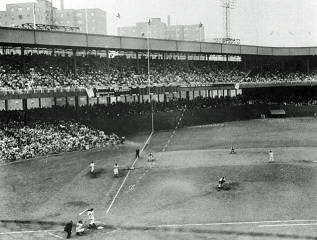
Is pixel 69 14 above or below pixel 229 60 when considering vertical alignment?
above

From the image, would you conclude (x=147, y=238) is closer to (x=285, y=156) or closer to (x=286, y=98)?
(x=285, y=156)

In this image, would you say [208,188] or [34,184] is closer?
[208,188]

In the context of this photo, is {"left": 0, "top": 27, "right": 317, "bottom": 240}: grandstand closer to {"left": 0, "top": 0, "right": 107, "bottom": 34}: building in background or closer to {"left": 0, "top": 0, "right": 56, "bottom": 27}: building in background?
{"left": 0, "top": 0, "right": 56, "bottom": 27}: building in background

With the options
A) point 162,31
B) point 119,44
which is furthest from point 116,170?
point 162,31

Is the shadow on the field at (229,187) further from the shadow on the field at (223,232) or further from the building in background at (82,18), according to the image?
the building in background at (82,18)

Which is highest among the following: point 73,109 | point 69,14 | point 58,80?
point 69,14

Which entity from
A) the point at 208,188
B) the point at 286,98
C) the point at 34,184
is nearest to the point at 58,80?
the point at 34,184

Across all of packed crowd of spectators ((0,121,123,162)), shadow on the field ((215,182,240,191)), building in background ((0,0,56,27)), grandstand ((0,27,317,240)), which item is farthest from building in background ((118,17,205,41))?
shadow on the field ((215,182,240,191))

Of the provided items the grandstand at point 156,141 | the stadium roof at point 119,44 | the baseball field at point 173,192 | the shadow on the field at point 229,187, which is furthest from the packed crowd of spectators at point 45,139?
the shadow on the field at point 229,187
